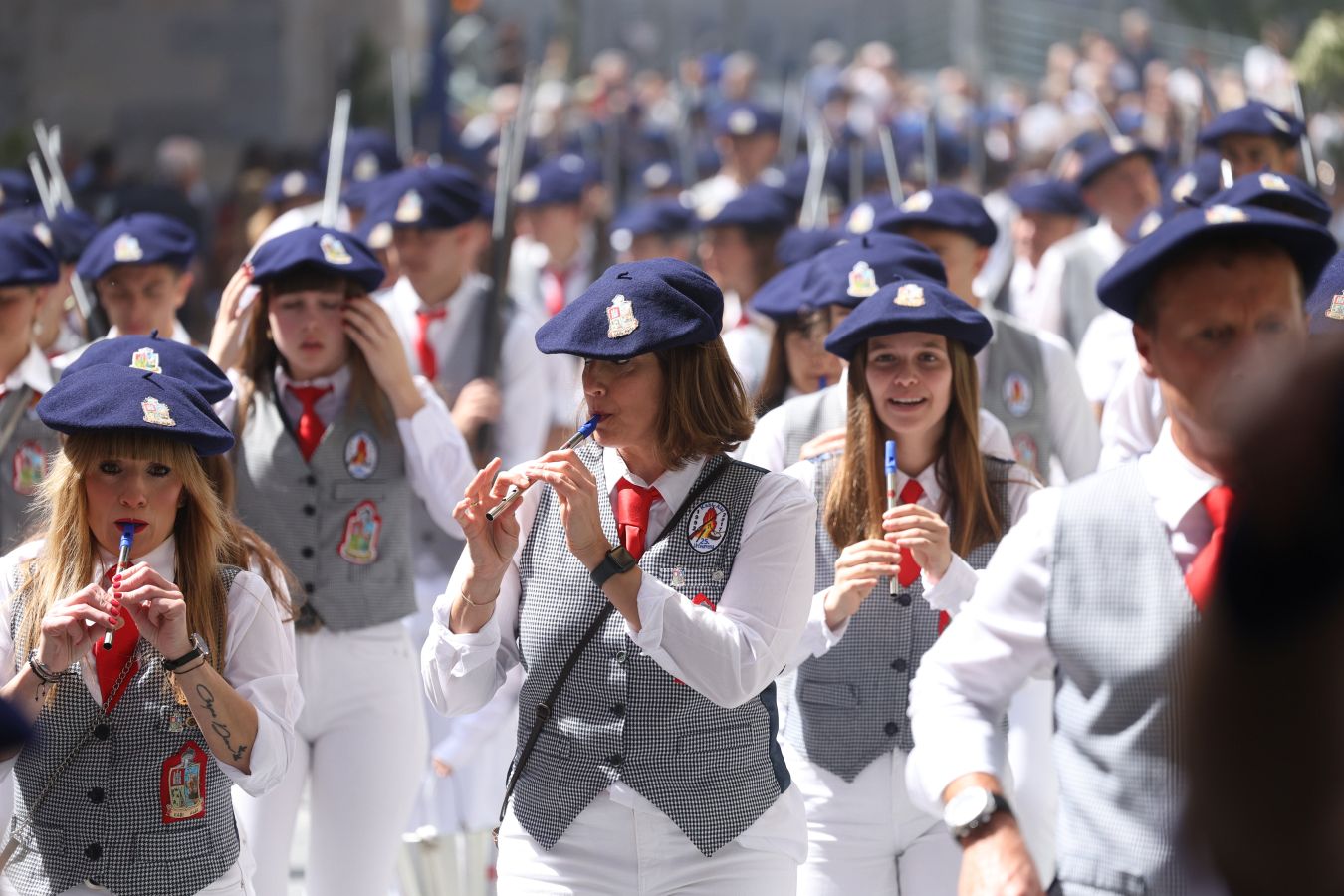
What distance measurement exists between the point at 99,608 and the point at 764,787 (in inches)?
54.9

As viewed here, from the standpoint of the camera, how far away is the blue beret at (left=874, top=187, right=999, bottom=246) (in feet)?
22.0

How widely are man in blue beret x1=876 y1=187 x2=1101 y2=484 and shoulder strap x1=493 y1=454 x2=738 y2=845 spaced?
2284 mm

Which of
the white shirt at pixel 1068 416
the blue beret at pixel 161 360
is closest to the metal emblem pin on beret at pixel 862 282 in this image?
the white shirt at pixel 1068 416

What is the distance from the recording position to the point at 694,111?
20.2 metres

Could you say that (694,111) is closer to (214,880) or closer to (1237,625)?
(214,880)

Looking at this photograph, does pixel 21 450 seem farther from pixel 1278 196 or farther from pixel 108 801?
pixel 1278 196

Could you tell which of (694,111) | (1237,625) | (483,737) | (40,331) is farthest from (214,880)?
(694,111)

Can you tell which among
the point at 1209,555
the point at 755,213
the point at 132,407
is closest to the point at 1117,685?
the point at 1209,555

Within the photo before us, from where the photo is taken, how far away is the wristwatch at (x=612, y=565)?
12.9 feet

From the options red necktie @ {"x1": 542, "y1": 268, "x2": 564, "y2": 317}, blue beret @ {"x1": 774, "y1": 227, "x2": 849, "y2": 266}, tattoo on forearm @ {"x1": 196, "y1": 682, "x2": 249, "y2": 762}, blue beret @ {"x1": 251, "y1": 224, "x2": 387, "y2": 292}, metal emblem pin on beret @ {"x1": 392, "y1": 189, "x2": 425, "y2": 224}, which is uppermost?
red necktie @ {"x1": 542, "y1": 268, "x2": 564, "y2": 317}

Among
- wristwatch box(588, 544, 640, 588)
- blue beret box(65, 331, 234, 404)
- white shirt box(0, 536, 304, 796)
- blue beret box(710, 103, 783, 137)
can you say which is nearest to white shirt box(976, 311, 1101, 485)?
blue beret box(65, 331, 234, 404)

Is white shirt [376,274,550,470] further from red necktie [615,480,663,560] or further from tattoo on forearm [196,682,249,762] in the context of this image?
tattoo on forearm [196,682,249,762]

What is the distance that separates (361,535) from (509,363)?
176 cm

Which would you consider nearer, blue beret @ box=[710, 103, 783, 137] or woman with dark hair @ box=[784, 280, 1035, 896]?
woman with dark hair @ box=[784, 280, 1035, 896]
